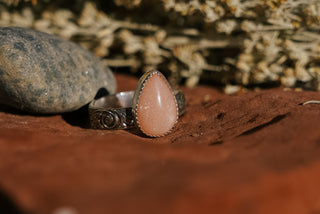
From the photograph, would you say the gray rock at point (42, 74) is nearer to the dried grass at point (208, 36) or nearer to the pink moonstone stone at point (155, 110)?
the pink moonstone stone at point (155, 110)

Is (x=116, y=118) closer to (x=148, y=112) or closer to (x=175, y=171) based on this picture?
(x=148, y=112)

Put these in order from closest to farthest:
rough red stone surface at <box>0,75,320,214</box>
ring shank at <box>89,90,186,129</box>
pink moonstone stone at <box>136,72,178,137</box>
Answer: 1. rough red stone surface at <box>0,75,320,214</box>
2. pink moonstone stone at <box>136,72,178,137</box>
3. ring shank at <box>89,90,186,129</box>

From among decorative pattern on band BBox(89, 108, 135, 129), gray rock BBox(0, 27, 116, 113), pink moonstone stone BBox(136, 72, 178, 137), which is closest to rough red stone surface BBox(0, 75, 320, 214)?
pink moonstone stone BBox(136, 72, 178, 137)

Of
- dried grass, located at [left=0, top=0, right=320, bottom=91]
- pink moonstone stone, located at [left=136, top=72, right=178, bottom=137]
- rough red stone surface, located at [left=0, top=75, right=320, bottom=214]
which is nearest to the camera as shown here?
rough red stone surface, located at [left=0, top=75, right=320, bottom=214]

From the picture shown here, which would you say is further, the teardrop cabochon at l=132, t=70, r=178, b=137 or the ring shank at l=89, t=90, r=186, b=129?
the ring shank at l=89, t=90, r=186, b=129

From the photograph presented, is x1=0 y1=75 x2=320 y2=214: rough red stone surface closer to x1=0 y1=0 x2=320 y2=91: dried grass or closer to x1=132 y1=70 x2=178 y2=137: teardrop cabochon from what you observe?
x1=132 y1=70 x2=178 y2=137: teardrop cabochon

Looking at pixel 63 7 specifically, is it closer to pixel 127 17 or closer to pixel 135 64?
pixel 127 17

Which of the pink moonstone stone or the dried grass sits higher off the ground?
the dried grass
